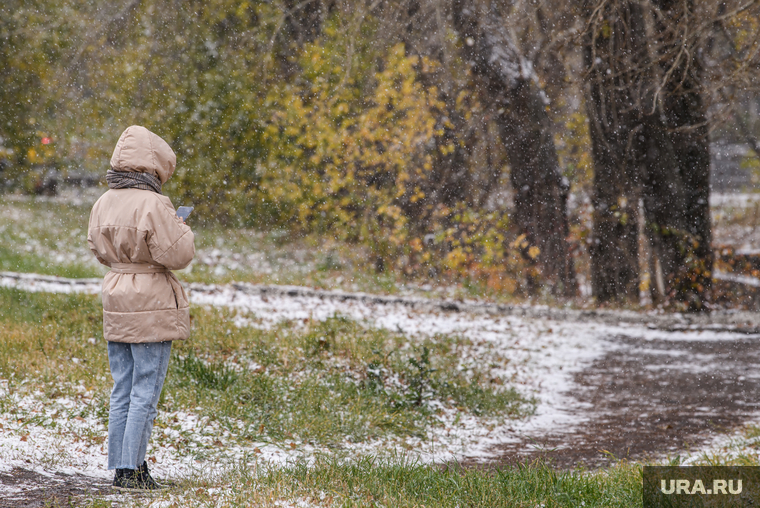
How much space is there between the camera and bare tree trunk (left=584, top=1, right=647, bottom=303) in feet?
34.3

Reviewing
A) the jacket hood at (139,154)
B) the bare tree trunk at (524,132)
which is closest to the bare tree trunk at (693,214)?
the bare tree trunk at (524,132)

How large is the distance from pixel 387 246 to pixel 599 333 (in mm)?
4885

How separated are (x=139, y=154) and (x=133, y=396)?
123 cm

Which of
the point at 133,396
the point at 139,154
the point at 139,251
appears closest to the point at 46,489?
the point at 133,396

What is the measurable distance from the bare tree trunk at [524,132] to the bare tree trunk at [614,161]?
0.61 m

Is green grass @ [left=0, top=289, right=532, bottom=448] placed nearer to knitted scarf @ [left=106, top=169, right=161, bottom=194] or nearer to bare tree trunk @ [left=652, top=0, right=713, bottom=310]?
knitted scarf @ [left=106, top=169, right=161, bottom=194]

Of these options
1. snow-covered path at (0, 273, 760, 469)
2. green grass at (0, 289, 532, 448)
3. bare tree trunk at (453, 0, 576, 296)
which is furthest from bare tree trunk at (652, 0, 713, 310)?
green grass at (0, 289, 532, 448)

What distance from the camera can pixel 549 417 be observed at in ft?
20.8

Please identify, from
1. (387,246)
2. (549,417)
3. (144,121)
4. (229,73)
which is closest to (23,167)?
(144,121)

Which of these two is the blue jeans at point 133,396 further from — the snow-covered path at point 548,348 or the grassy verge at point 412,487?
the snow-covered path at point 548,348

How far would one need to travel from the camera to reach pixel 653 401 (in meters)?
6.83

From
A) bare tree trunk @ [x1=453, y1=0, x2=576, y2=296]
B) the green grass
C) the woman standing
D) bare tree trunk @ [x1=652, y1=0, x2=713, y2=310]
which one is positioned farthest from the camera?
bare tree trunk @ [x1=453, y1=0, x2=576, y2=296]

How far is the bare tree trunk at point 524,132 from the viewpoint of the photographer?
37.6 feet

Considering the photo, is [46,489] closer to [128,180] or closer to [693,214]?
[128,180]
